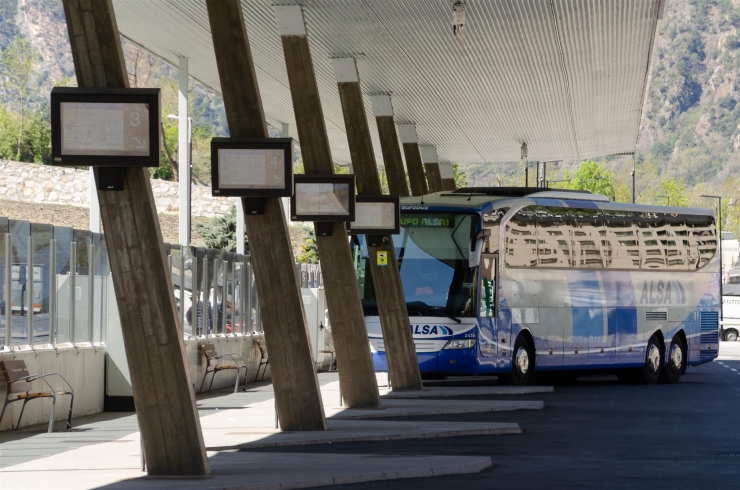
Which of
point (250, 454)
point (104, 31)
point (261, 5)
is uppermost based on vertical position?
point (261, 5)

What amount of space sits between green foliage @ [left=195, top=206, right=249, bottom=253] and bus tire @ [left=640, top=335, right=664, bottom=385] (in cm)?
3382

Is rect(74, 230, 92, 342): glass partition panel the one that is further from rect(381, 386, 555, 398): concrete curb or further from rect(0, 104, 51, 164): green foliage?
rect(0, 104, 51, 164): green foliage

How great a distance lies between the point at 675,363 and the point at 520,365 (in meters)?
5.95

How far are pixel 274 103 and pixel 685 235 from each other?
377 inches

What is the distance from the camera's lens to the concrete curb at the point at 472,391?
1009 inches

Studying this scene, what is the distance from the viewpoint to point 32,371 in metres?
18.8

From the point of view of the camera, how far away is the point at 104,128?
12266mm

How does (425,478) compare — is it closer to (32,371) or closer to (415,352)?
(32,371)

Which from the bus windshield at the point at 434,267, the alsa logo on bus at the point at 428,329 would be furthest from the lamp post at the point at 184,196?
the alsa logo on bus at the point at 428,329

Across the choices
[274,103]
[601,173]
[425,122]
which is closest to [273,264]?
[274,103]

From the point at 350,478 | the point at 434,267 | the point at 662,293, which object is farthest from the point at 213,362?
the point at 350,478

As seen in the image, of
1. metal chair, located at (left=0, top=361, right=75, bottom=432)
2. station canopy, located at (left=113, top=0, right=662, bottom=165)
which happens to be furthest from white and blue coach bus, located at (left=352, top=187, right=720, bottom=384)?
metal chair, located at (left=0, top=361, right=75, bottom=432)

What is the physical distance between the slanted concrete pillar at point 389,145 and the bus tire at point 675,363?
7386 millimetres

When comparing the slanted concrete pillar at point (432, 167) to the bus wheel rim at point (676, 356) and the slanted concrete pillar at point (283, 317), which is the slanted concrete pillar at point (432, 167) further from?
the slanted concrete pillar at point (283, 317)
